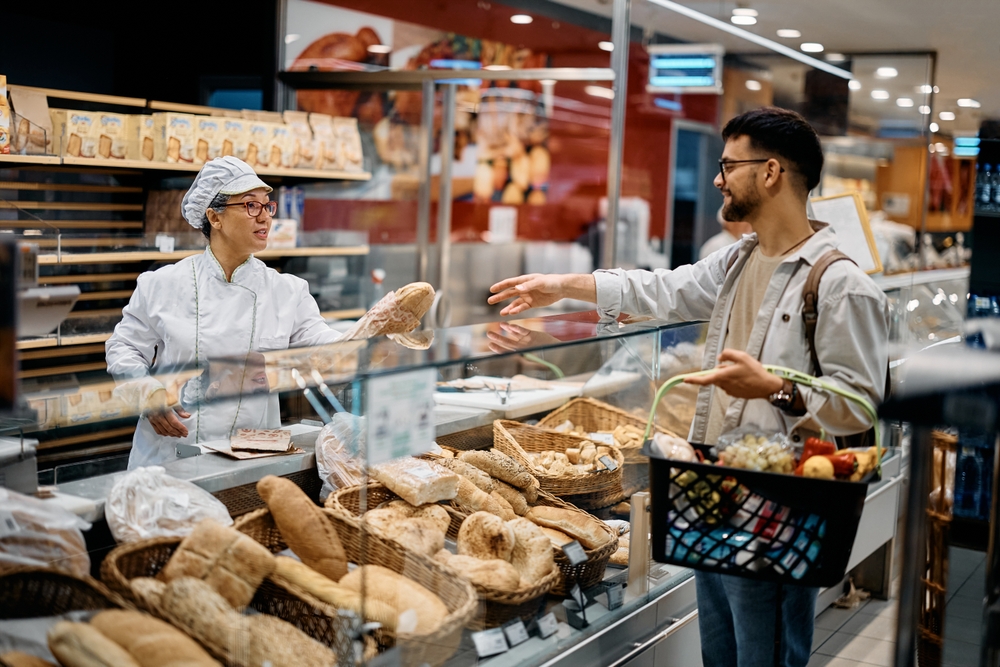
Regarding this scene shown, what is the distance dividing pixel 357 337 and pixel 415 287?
0.21 meters

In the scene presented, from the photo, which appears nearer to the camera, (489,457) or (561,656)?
(561,656)

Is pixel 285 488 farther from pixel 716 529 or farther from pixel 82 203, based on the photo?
pixel 82 203

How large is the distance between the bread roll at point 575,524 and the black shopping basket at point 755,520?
2.03ft

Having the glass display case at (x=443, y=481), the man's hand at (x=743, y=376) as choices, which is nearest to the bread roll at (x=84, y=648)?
the glass display case at (x=443, y=481)

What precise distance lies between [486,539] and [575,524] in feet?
1.37

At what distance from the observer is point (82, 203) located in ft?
16.8

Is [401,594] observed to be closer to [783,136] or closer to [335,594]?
[335,594]

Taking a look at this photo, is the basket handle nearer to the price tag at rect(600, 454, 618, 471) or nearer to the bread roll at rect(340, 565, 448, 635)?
the bread roll at rect(340, 565, 448, 635)

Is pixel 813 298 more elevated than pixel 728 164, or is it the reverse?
pixel 728 164

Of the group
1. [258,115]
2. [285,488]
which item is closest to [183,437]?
[285,488]

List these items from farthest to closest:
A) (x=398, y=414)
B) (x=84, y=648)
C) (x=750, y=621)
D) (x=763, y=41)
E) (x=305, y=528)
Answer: (x=763, y=41)
(x=750, y=621)
(x=305, y=528)
(x=398, y=414)
(x=84, y=648)

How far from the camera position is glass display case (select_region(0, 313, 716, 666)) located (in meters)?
1.89

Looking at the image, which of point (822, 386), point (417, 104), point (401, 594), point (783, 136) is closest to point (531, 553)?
point (401, 594)

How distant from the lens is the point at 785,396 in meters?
2.09
